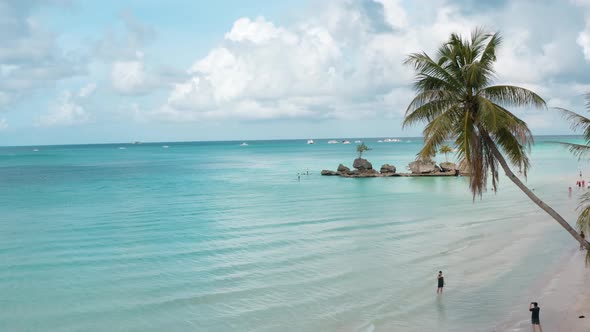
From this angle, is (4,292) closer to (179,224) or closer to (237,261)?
(237,261)

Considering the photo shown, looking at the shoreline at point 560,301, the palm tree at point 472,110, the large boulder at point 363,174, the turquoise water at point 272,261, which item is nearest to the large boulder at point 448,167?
the large boulder at point 363,174

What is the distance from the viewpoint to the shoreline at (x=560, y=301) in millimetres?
17047

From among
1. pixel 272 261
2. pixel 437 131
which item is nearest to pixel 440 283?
pixel 437 131

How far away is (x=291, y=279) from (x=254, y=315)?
482 cm

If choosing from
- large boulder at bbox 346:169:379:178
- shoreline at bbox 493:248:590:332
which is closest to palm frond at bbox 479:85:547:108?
shoreline at bbox 493:248:590:332

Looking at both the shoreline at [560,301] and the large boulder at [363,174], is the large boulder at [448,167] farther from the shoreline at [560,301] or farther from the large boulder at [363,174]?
the shoreline at [560,301]

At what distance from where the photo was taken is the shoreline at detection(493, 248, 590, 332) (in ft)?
55.9

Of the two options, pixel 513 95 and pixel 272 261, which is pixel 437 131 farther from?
pixel 272 261

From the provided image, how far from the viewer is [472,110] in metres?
14.7

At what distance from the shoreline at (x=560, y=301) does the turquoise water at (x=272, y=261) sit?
607mm

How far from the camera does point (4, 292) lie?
22.3m

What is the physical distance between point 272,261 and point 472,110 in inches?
615

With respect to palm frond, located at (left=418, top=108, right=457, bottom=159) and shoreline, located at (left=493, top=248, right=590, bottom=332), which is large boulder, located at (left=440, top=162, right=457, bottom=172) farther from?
palm frond, located at (left=418, top=108, right=457, bottom=159)

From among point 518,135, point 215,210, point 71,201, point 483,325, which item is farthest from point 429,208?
point 71,201
